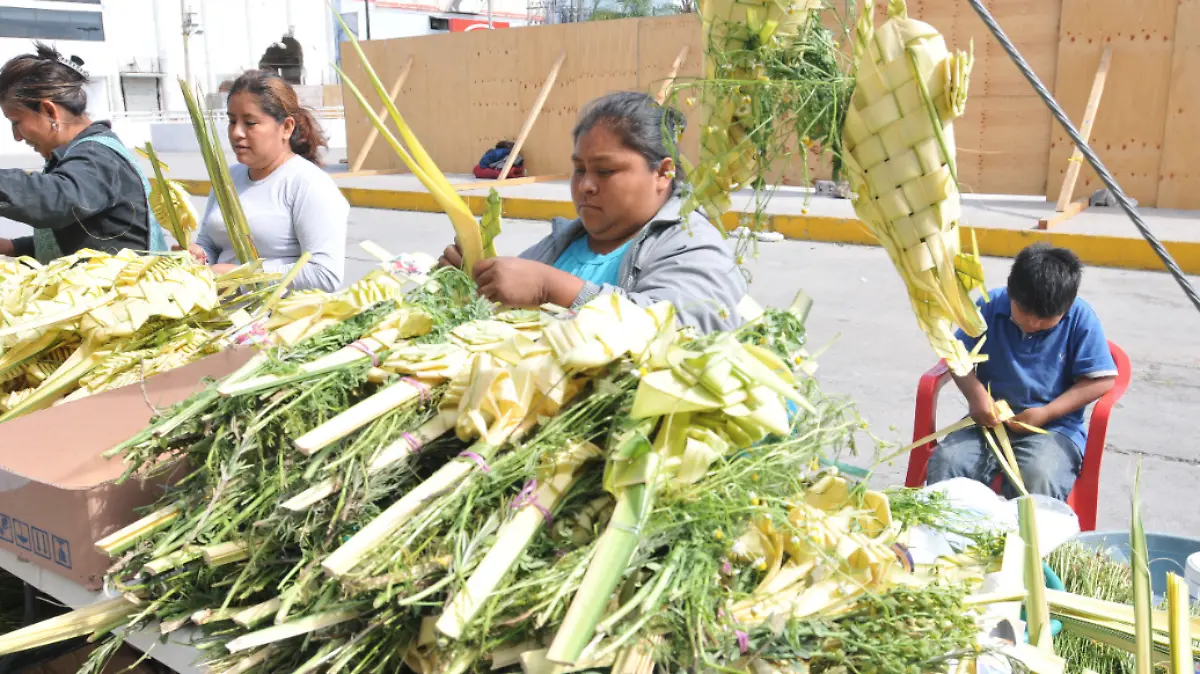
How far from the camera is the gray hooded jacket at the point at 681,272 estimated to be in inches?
74.7

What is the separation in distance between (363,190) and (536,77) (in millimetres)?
3106

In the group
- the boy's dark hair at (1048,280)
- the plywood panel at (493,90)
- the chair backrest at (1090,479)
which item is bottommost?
the chair backrest at (1090,479)

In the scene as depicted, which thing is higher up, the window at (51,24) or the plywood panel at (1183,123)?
the window at (51,24)

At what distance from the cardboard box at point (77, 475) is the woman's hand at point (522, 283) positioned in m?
0.50

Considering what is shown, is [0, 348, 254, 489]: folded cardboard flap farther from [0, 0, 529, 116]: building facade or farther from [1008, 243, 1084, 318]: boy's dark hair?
[0, 0, 529, 116]: building facade

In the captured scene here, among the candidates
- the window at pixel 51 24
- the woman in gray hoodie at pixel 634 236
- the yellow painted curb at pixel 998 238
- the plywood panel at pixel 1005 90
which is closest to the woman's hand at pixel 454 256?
the woman in gray hoodie at pixel 634 236

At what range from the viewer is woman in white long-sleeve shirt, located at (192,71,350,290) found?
3047 millimetres

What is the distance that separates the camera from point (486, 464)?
121 centimetres

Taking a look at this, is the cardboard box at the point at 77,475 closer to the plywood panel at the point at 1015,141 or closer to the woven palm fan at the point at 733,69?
the woven palm fan at the point at 733,69

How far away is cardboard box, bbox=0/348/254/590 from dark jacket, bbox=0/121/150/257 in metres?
1.16

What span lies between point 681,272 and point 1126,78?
8.71 m

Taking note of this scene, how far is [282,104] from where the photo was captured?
123 inches

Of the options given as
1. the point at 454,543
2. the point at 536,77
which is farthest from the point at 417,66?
the point at 454,543

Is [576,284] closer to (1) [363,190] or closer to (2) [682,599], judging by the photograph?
(2) [682,599]
